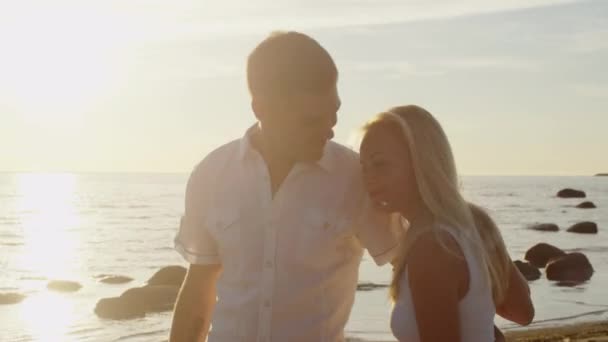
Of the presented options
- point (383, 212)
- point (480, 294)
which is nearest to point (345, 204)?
point (383, 212)

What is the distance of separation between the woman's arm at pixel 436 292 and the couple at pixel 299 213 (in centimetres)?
22

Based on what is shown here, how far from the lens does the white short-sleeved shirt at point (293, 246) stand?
15.0 ft

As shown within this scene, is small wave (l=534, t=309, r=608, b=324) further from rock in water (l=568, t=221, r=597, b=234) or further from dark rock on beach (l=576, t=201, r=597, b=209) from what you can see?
dark rock on beach (l=576, t=201, r=597, b=209)

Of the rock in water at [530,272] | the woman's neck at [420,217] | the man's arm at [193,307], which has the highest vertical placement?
the woman's neck at [420,217]

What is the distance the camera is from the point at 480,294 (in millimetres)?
4027

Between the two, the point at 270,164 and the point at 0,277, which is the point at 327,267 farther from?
the point at 0,277

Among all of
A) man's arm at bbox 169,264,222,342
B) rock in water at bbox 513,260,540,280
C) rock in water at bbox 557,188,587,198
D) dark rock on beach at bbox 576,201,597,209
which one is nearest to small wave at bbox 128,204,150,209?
dark rock on beach at bbox 576,201,597,209

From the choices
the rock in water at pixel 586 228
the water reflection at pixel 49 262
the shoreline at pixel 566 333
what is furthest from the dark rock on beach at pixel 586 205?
the shoreline at pixel 566 333

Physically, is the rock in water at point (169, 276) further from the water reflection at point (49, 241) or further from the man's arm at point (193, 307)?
the man's arm at point (193, 307)

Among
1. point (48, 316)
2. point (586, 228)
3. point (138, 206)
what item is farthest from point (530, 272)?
point (138, 206)

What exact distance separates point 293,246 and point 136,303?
55.2 ft

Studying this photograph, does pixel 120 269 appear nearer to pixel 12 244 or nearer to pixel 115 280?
pixel 115 280

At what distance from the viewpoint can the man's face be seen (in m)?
4.52

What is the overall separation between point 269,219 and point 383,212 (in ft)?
1.74
